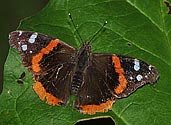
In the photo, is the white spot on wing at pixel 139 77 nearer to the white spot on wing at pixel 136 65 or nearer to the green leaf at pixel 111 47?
the white spot on wing at pixel 136 65

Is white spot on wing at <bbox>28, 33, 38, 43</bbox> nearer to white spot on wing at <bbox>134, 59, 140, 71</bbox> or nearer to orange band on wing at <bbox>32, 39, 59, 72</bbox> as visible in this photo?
orange band on wing at <bbox>32, 39, 59, 72</bbox>

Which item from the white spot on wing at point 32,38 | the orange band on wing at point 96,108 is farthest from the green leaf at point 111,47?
the white spot on wing at point 32,38

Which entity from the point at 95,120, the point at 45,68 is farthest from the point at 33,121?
the point at 45,68

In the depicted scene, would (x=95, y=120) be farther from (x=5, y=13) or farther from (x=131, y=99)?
(x=5, y=13)

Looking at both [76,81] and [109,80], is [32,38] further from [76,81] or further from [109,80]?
[109,80]

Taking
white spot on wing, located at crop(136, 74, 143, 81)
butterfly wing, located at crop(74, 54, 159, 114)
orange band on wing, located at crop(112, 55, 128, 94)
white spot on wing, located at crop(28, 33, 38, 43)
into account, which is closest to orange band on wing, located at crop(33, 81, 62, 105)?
butterfly wing, located at crop(74, 54, 159, 114)

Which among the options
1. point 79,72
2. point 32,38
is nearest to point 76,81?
point 79,72
